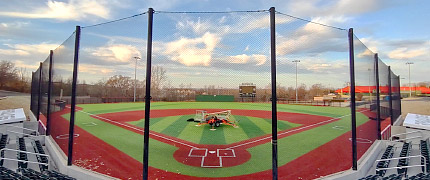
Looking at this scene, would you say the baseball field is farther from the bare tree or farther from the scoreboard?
the bare tree

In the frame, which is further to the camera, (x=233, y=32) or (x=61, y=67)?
(x=61, y=67)

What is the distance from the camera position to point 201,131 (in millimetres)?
12109

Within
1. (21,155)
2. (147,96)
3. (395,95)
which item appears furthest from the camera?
(395,95)

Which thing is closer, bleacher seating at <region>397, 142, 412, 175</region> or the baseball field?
bleacher seating at <region>397, 142, 412, 175</region>

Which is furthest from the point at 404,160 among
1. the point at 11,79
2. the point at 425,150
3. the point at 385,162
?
the point at 11,79

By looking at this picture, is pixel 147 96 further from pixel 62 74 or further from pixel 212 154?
pixel 62 74

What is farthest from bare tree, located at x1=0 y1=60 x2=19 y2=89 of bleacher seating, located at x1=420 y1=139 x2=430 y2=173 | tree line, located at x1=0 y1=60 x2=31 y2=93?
bleacher seating, located at x1=420 y1=139 x2=430 y2=173

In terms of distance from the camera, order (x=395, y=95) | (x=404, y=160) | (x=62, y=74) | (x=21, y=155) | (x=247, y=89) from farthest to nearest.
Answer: (x=395, y=95) → (x=62, y=74) → (x=404, y=160) → (x=21, y=155) → (x=247, y=89)

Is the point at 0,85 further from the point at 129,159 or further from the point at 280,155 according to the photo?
the point at 280,155

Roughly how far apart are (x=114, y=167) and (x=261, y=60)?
5471 millimetres

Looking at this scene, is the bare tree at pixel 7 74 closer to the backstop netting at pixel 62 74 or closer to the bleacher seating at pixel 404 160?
the backstop netting at pixel 62 74

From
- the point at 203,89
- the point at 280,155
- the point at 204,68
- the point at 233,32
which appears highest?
the point at 233,32

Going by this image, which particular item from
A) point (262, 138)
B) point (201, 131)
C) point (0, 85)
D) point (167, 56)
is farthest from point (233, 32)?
point (0, 85)

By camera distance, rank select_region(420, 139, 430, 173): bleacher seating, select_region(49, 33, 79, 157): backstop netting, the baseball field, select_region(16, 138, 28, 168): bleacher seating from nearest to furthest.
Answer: select_region(16, 138, 28, 168): bleacher seating → the baseball field → select_region(420, 139, 430, 173): bleacher seating → select_region(49, 33, 79, 157): backstop netting
